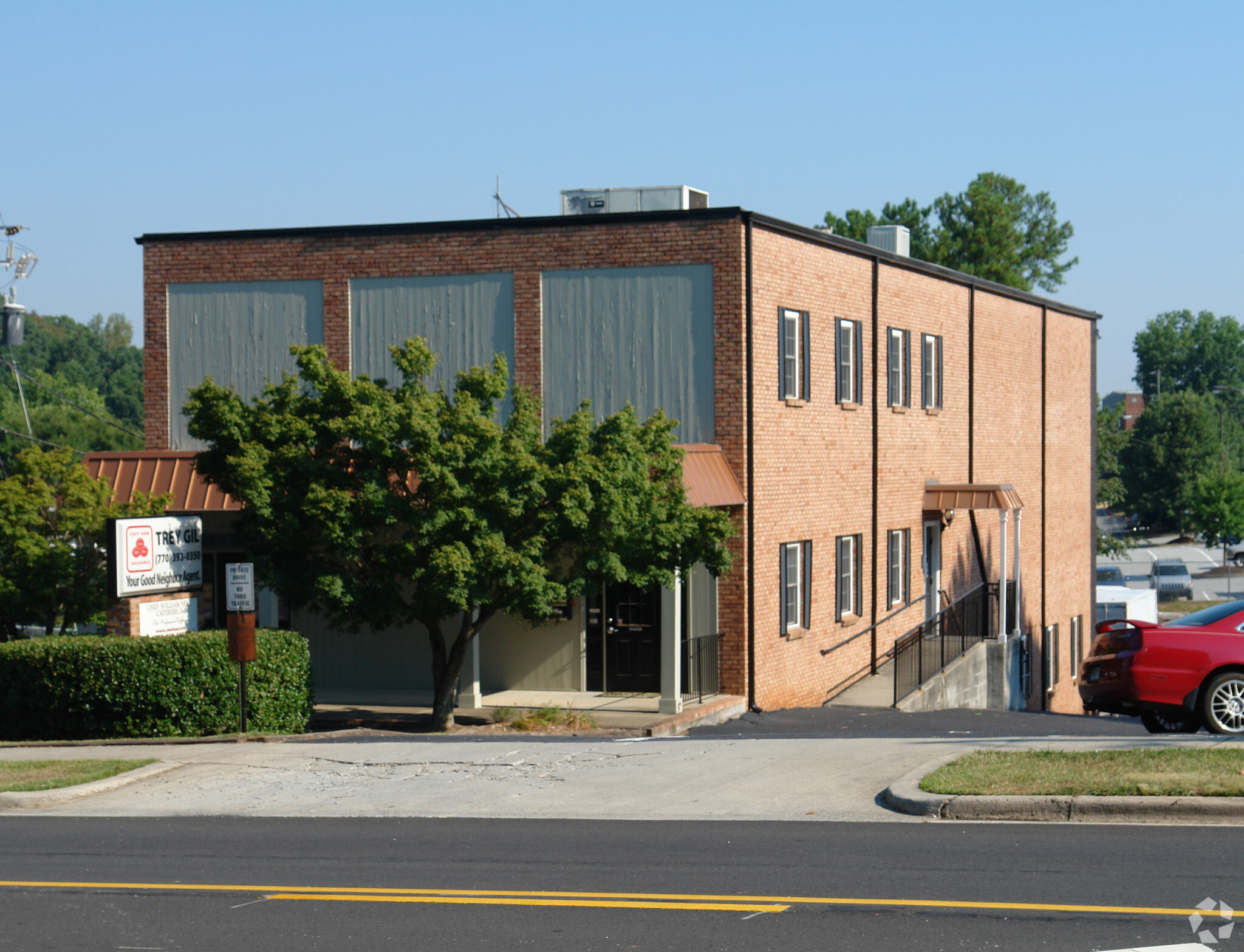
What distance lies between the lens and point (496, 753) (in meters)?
15.2

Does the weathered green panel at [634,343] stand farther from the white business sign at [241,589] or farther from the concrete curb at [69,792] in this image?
the concrete curb at [69,792]

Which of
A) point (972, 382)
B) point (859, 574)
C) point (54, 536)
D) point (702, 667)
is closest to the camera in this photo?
point (702, 667)

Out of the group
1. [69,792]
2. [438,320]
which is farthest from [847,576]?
[69,792]

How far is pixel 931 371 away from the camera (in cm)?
3077

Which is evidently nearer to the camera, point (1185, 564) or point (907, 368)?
point (907, 368)

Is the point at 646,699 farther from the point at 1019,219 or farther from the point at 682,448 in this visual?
the point at 1019,219

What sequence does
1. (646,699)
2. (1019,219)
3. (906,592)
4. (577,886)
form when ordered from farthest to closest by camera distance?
Answer: 1. (1019,219)
2. (906,592)
3. (646,699)
4. (577,886)

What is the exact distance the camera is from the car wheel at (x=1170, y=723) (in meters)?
17.1

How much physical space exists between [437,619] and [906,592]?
42.5ft

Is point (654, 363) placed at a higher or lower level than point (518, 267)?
lower

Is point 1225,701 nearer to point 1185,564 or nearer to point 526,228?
point 526,228

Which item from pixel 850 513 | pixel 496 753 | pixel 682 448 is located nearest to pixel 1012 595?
pixel 850 513

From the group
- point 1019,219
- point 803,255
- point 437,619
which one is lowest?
point 437,619

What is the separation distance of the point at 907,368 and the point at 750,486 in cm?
829
